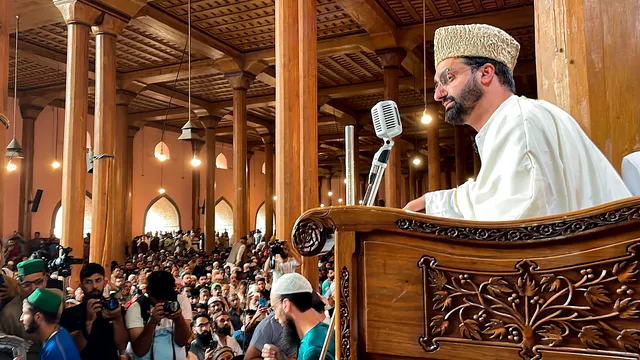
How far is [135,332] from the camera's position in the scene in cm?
377

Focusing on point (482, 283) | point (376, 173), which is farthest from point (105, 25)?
point (482, 283)

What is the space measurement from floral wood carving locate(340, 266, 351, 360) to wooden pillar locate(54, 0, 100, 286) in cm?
842

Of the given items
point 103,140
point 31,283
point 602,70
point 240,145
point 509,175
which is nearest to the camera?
point 509,175

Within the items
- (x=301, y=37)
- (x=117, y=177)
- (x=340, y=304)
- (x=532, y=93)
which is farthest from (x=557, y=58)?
(x=532, y=93)

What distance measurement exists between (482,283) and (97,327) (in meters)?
3.37

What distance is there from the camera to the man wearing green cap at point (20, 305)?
3.15 metres

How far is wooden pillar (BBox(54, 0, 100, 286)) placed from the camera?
8586mm

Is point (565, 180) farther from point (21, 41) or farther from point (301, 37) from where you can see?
point (21, 41)

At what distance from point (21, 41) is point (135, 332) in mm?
11772

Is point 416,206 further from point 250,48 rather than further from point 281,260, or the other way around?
point 250,48

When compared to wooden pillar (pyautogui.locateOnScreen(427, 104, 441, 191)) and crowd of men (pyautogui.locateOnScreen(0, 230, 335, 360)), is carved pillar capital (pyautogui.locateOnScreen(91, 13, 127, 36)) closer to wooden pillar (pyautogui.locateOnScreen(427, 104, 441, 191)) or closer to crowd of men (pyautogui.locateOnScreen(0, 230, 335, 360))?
crowd of men (pyautogui.locateOnScreen(0, 230, 335, 360))

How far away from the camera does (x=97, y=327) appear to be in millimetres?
3707

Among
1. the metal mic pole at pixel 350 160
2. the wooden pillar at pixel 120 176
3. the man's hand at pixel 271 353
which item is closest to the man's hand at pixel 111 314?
the man's hand at pixel 271 353

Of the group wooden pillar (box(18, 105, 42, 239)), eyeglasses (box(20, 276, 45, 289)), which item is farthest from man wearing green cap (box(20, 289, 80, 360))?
wooden pillar (box(18, 105, 42, 239))
